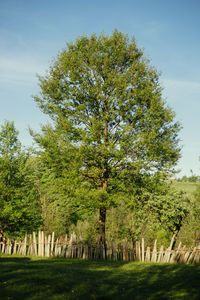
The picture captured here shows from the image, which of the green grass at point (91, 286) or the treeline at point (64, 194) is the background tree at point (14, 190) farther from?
the green grass at point (91, 286)

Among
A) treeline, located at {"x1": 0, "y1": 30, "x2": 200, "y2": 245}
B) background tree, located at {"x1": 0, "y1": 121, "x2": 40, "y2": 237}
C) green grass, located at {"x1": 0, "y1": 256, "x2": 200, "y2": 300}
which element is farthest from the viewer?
background tree, located at {"x1": 0, "y1": 121, "x2": 40, "y2": 237}

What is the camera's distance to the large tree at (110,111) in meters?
18.4

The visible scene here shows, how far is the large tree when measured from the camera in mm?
18406

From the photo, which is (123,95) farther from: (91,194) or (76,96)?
(91,194)

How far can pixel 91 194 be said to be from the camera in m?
17.1

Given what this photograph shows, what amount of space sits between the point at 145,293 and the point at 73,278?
2.80 m

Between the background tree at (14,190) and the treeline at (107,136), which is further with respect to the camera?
the background tree at (14,190)

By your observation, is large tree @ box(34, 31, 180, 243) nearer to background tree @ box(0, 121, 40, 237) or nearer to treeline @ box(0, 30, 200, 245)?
treeline @ box(0, 30, 200, 245)

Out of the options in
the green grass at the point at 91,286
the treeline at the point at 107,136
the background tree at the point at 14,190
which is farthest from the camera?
the background tree at the point at 14,190

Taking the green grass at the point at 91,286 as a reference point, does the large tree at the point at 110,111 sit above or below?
above

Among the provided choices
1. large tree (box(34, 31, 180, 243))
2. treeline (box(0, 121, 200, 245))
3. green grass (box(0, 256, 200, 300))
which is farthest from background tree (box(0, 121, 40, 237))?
green grass (box(0, 256, 200, 300))

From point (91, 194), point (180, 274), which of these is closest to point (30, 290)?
point (180, 274)

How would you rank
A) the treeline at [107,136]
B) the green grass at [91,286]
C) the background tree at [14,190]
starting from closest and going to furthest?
the green grass at [91,286], the treeline at [107,136], the background tree at [14,190]

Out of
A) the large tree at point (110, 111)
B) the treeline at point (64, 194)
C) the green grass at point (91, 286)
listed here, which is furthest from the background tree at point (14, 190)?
the green grass at point (91, 286)
